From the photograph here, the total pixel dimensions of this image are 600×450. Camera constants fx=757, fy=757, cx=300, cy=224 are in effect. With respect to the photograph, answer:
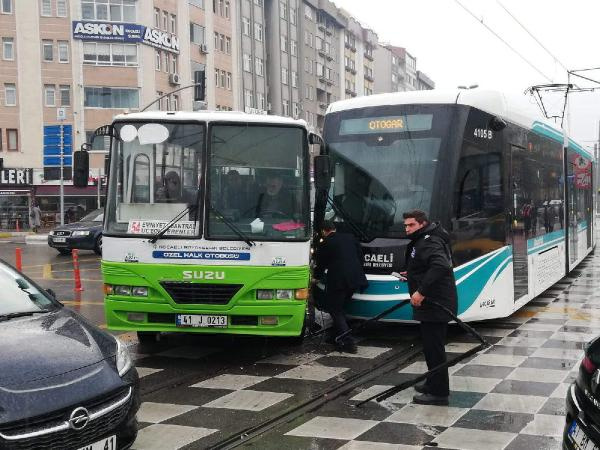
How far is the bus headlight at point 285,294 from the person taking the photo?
834 centimetres

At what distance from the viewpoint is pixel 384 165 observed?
10.0 metres

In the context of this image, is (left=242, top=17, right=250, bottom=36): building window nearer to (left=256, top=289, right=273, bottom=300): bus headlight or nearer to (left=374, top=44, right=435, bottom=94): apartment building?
(left=374, top=44, right=435, bottom=94): apartment building

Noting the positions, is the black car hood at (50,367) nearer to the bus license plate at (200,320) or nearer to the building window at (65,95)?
the bus license plate at (200,320)

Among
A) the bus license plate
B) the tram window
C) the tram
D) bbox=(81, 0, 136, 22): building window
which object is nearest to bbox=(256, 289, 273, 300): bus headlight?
the bus license plate

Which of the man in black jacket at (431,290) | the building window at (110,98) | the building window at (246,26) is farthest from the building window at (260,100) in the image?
the man in black jacket at (431,290)

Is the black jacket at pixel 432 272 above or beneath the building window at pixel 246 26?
beneath

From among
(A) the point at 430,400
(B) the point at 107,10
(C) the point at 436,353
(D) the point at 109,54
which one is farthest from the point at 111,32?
(A) the point at 430,400

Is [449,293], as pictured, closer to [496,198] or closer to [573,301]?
[496,198]

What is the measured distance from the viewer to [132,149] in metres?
8.62

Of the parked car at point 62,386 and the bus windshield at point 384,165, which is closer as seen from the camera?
the parked car at point 62,386

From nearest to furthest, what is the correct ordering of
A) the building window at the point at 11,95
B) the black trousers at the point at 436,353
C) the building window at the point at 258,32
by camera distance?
the black trousers at the point at 436,353, the building window at the point at 11,95, the building window at the point at 258,32

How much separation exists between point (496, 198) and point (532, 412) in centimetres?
451

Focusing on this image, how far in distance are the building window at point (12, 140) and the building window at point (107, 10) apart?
922 cm

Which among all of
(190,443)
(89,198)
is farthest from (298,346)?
(89,198)
